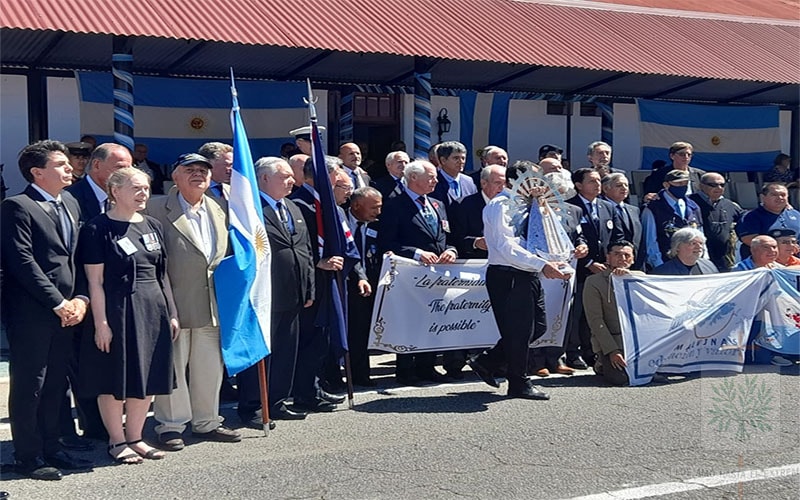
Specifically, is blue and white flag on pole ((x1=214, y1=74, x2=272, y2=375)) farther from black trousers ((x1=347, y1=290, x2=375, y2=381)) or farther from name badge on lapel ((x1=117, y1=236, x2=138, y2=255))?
black trousers ((x1=347, y1=290, x2=375, y2=381))

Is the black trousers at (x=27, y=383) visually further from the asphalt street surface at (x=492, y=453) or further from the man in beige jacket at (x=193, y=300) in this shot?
the man in beige jacket at (x=193, y=300)

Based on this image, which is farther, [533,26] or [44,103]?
[533,26]

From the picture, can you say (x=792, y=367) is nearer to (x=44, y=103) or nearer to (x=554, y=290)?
(x=554, y=290)

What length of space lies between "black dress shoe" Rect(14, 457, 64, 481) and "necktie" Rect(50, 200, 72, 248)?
4.00 ft

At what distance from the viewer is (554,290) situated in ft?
27.3

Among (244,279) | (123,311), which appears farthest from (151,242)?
(244,279)

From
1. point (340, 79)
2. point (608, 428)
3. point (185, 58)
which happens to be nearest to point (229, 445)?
point (608, 428)

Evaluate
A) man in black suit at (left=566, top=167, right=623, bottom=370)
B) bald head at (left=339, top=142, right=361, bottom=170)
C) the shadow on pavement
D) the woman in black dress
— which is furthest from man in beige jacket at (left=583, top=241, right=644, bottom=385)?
the woman in black dress

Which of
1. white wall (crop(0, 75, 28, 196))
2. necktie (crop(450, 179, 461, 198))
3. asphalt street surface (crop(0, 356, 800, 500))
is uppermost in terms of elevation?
white wall (crop(0, 75, 28, 196))

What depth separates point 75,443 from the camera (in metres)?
5.91

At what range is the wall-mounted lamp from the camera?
17375mm

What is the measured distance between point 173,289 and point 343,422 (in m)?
1.50

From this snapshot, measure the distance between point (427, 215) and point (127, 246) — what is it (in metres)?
2.95

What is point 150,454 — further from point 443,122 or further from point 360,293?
point 443,122
